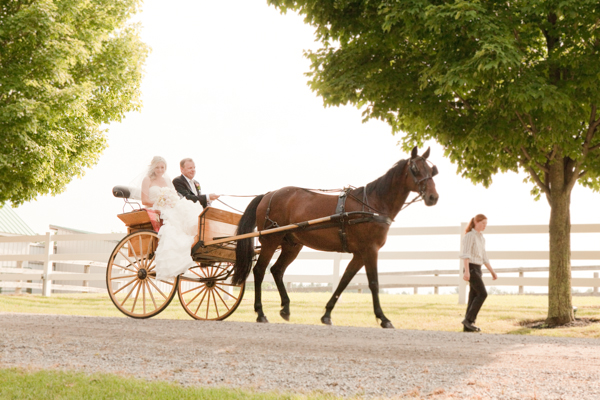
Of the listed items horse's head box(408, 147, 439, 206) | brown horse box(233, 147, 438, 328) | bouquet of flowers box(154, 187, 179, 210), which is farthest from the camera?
bouquet of flowers box(154, 187, 179, 210)

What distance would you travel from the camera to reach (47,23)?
1697 centimetres

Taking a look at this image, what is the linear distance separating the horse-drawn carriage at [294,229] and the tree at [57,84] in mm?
10141

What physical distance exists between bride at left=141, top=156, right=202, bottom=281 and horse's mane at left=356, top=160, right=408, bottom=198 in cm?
242

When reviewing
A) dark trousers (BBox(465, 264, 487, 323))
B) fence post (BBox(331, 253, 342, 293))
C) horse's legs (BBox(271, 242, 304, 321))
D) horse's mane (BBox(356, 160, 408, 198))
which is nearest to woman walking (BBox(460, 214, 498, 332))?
dark trousers (BBox(465, 264, 487, 323))

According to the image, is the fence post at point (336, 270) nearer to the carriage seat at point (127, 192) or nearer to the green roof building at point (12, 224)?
the carriage seat at point (127, 192)

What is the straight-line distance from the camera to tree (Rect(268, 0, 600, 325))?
9469 millimetres

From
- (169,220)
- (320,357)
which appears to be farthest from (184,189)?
(320,357)

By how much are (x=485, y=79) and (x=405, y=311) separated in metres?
5.44

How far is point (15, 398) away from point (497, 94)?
8673 millimetres

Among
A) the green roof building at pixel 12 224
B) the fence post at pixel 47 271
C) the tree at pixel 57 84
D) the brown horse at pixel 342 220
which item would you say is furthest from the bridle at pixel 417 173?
the green roof building at pixel 12 224

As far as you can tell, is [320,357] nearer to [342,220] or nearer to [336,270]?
[342,220]

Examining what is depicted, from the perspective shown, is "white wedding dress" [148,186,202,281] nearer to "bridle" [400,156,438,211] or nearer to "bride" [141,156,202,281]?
"bride" [141,156,202,281]

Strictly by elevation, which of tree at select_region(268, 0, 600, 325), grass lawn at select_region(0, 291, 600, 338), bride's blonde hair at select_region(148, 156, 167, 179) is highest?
tree at select_region(268, 0, 600, 325)

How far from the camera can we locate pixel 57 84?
1944cm
